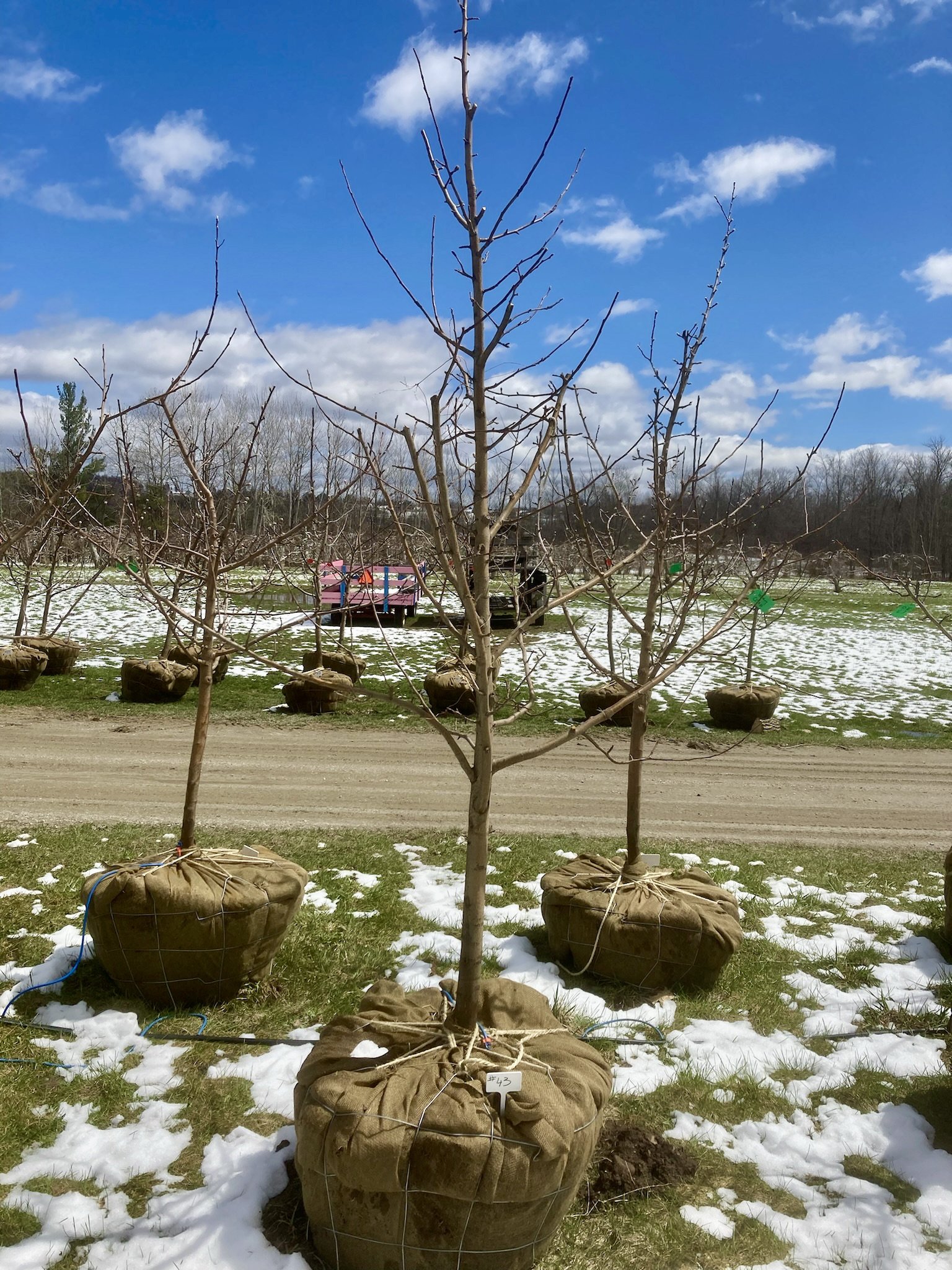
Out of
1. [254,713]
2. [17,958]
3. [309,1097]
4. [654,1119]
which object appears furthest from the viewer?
[254,713]

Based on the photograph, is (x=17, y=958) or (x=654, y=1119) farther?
(x=17, y=958)

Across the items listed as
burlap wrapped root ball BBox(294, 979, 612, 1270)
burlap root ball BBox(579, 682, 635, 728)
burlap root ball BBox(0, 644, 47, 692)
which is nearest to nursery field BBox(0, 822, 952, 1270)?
burlap wrapped root ball BBox(294, 979, 612, 1270)

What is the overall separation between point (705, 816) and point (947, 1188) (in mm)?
5691

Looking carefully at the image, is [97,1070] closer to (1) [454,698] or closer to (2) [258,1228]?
(2) [258,1228]

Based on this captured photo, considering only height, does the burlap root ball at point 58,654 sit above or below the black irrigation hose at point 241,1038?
above

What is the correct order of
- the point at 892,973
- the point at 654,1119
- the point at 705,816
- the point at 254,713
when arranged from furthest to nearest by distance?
the point at 254,713 → the point at 705,816 → the point at 892,973 → the point at 654,1119

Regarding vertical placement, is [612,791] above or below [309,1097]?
below

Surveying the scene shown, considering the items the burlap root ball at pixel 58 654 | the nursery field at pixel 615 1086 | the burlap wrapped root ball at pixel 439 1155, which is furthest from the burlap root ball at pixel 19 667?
the burlap wrapped root ball at pixel 439 1155

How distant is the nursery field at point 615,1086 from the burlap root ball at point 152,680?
6996 millimetres

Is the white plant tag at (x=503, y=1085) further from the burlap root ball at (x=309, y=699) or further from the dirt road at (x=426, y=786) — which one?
the burlap root ball at (x=309, y=699)

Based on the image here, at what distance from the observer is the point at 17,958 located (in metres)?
4.80

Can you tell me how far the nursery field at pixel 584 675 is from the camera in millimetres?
12602

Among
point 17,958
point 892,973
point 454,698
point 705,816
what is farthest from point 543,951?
point 454,698

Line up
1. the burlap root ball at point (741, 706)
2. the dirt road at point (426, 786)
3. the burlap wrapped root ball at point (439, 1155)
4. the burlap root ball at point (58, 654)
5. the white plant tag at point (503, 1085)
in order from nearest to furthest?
the burlap wrapped root ball at point (439, 1155) < the white plant tag at point (503, 1085) < the dirt road at point (426, 786) < the burlap root ball at point (741, 706) < the burlap root ball at point (58, 654)
